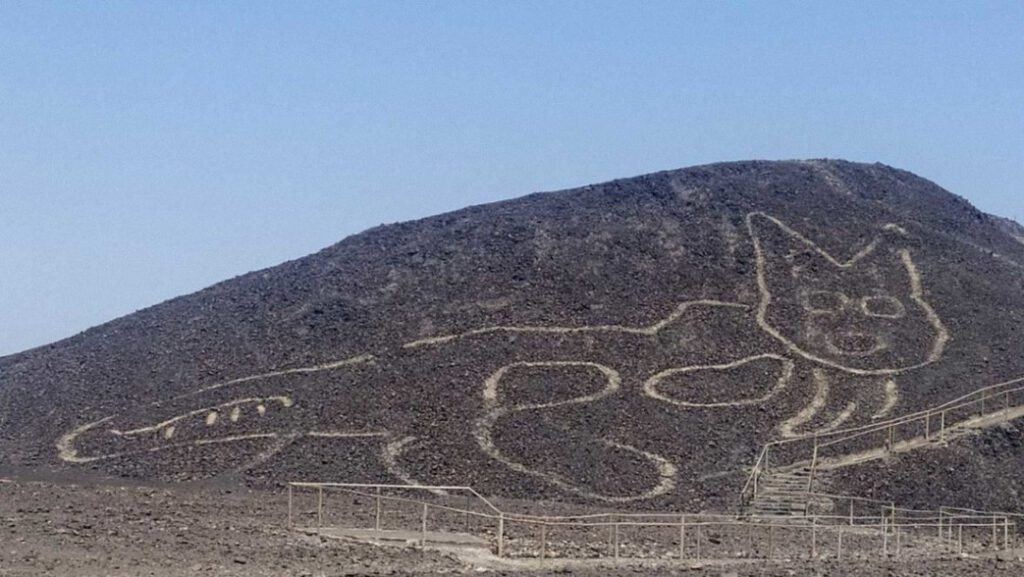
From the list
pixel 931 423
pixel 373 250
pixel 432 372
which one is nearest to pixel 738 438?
pixel 931 423

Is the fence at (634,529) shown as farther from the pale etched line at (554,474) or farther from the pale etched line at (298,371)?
the pale etched line at (298,371)

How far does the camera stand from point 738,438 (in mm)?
42156

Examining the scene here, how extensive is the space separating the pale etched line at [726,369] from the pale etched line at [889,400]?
2.75 m

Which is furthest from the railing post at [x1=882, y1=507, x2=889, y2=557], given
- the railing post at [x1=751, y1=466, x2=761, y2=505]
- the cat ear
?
the cat ear

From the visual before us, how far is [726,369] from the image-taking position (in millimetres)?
45625

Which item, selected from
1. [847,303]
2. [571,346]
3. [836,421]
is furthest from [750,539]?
[847,303]

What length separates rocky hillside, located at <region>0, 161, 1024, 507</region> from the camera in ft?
136

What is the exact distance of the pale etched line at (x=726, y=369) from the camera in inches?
1726

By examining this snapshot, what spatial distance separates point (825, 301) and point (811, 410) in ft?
22.8

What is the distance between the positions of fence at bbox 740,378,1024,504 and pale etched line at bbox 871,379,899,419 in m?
0.44

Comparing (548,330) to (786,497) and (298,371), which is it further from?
(786,497)

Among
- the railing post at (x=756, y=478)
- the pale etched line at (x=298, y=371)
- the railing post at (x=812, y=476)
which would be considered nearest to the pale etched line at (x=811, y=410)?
the railing post at (x=812, y=476)

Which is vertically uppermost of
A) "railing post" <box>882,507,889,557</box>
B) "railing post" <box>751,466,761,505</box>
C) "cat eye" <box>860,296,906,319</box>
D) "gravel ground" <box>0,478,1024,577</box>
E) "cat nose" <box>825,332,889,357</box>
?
"cat eye" <box>860,296,906,319</box>

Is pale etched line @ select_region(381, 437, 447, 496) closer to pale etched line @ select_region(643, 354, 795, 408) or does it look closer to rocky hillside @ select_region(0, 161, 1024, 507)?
rocky hillside @ select_region(0, 161, 1024, 507)
